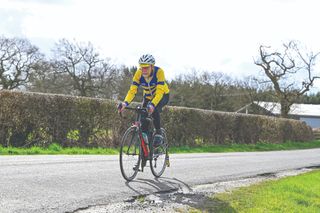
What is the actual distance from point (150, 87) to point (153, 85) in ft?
0.23

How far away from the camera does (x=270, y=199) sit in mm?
7199

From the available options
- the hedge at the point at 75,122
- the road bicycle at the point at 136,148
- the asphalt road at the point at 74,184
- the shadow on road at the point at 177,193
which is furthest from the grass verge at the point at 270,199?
the hedge at the point at 75,122

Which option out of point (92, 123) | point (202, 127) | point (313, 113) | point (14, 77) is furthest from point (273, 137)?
point (313, 113)

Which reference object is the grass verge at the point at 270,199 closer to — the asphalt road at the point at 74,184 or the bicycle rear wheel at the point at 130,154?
the asphalt road at the point at 74,184

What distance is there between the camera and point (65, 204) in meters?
5.44

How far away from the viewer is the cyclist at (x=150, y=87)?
7.47 meters

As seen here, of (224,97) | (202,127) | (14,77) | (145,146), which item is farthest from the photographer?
(224,97)

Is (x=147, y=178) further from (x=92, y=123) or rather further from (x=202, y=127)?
(x=202, y=127)

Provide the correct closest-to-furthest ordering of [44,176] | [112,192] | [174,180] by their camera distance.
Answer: [112,192]
[44,176]
[174,180]

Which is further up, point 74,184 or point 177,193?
point 74,184

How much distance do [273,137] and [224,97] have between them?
35486mm

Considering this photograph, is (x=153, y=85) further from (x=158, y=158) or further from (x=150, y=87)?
(x=158, y=158)

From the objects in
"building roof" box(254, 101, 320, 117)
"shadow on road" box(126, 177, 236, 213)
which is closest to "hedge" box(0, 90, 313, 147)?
"shadow on road" box(126, 177, 236, 213)

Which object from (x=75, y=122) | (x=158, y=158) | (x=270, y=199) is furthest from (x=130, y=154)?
(x=75, y=122)
